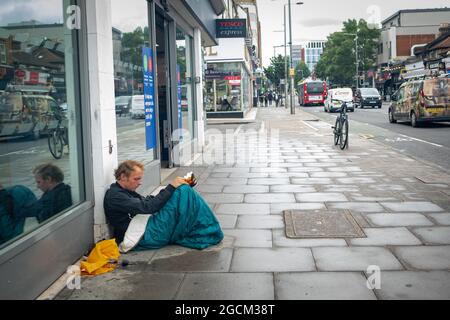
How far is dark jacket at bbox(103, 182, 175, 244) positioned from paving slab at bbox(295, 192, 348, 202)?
2.80m

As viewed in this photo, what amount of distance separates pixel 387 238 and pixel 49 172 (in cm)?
327

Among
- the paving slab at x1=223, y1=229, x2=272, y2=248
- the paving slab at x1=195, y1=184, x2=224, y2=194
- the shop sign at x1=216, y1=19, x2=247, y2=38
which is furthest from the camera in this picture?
the shop sign at x1=216, y1=19, x2=247, y2=38

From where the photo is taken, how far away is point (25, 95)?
4.04m

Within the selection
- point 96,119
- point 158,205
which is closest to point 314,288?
point 158,205

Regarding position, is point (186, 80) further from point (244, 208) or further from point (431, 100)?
point (431, 100)

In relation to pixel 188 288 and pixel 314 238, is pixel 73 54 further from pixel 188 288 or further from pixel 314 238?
pixel 314 238

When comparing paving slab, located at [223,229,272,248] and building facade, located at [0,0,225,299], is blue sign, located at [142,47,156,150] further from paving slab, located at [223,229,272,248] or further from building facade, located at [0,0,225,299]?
paving slab, located at [223,229,272,248]

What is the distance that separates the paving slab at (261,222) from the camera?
19.4ft

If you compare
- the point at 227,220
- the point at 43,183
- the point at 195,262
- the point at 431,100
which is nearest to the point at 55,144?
the point at 43,183

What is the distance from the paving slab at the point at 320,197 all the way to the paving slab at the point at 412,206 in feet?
2.12

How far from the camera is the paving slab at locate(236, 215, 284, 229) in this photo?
19.4 feet

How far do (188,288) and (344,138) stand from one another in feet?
34.6

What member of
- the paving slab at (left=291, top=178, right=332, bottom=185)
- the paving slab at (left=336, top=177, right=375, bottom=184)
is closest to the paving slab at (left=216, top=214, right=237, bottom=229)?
the paving slab at (left=291, top=178, right=332, bottom=185)

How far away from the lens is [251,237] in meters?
5.48
